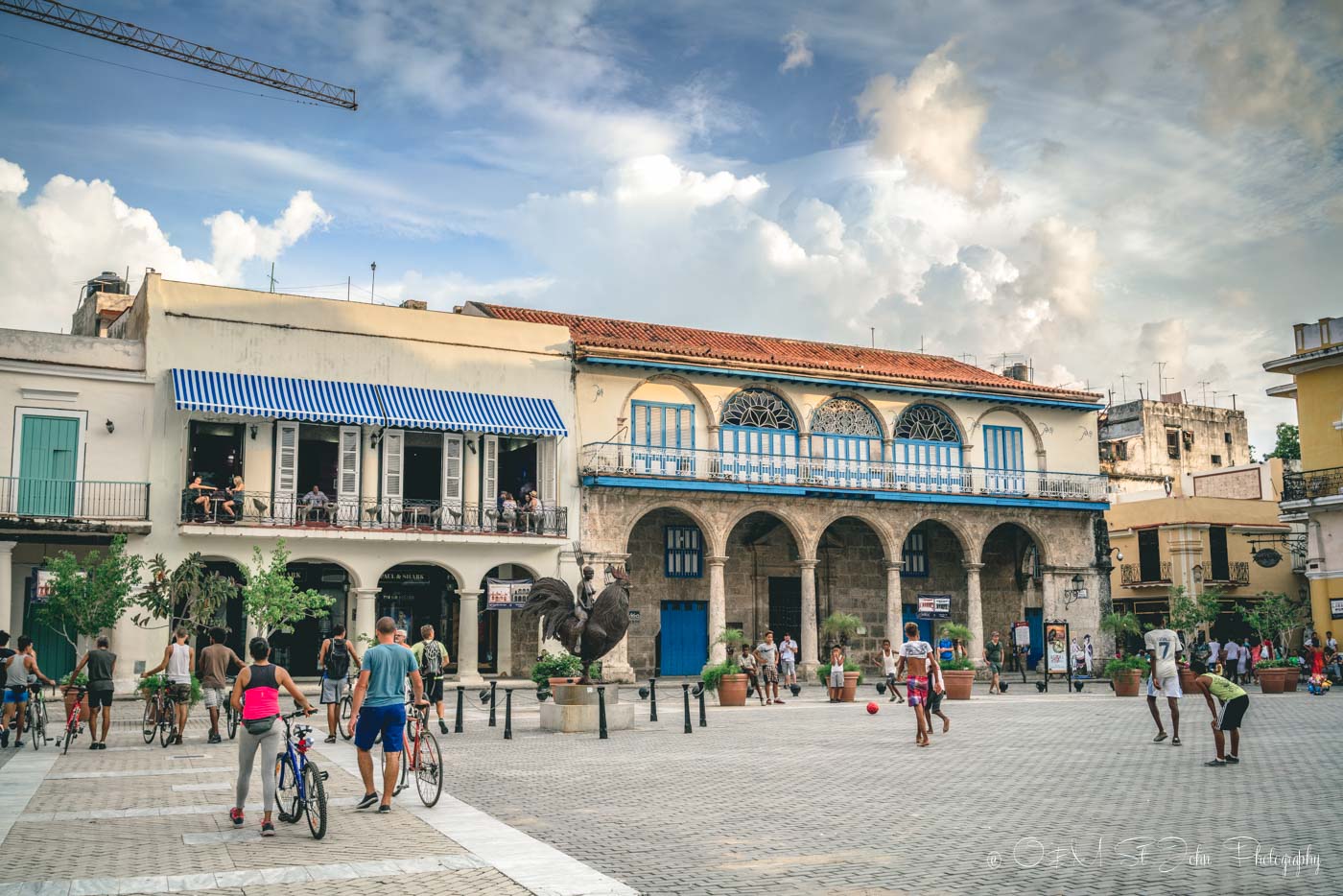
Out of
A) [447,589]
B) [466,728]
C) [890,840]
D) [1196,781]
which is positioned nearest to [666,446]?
[447,589]

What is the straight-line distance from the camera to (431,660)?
1889 centimetres

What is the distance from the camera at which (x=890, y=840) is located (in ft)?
29.6

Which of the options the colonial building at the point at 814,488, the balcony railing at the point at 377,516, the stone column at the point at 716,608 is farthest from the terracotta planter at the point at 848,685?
the balcony railing at the point at 377,516

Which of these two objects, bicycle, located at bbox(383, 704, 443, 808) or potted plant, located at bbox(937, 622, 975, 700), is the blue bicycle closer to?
bicycle, located at bbox(383, 704, 443, 808)

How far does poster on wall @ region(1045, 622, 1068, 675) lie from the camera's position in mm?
31016

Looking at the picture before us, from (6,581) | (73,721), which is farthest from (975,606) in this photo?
(73,721)

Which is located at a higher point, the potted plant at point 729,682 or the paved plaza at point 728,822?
the potted plant at point 729,682

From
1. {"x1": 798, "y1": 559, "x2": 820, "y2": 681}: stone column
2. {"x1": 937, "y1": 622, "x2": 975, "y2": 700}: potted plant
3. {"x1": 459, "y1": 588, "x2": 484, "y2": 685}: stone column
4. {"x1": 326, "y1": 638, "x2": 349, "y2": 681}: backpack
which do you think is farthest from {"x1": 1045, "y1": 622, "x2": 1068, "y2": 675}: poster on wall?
{"x1": 326, "y1": 638, "x2": 349, "y2": 681}: backpack

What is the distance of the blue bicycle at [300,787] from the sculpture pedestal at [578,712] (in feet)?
28.1

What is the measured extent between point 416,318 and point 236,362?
14.8 feet

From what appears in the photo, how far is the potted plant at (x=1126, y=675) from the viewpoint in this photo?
26609mm

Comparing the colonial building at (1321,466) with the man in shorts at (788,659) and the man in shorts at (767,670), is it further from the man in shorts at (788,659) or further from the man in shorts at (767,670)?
the man in shorts at (767,670)

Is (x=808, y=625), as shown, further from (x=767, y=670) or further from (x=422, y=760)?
(x=422, y=760)

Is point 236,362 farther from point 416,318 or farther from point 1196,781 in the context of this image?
point 1196,781
